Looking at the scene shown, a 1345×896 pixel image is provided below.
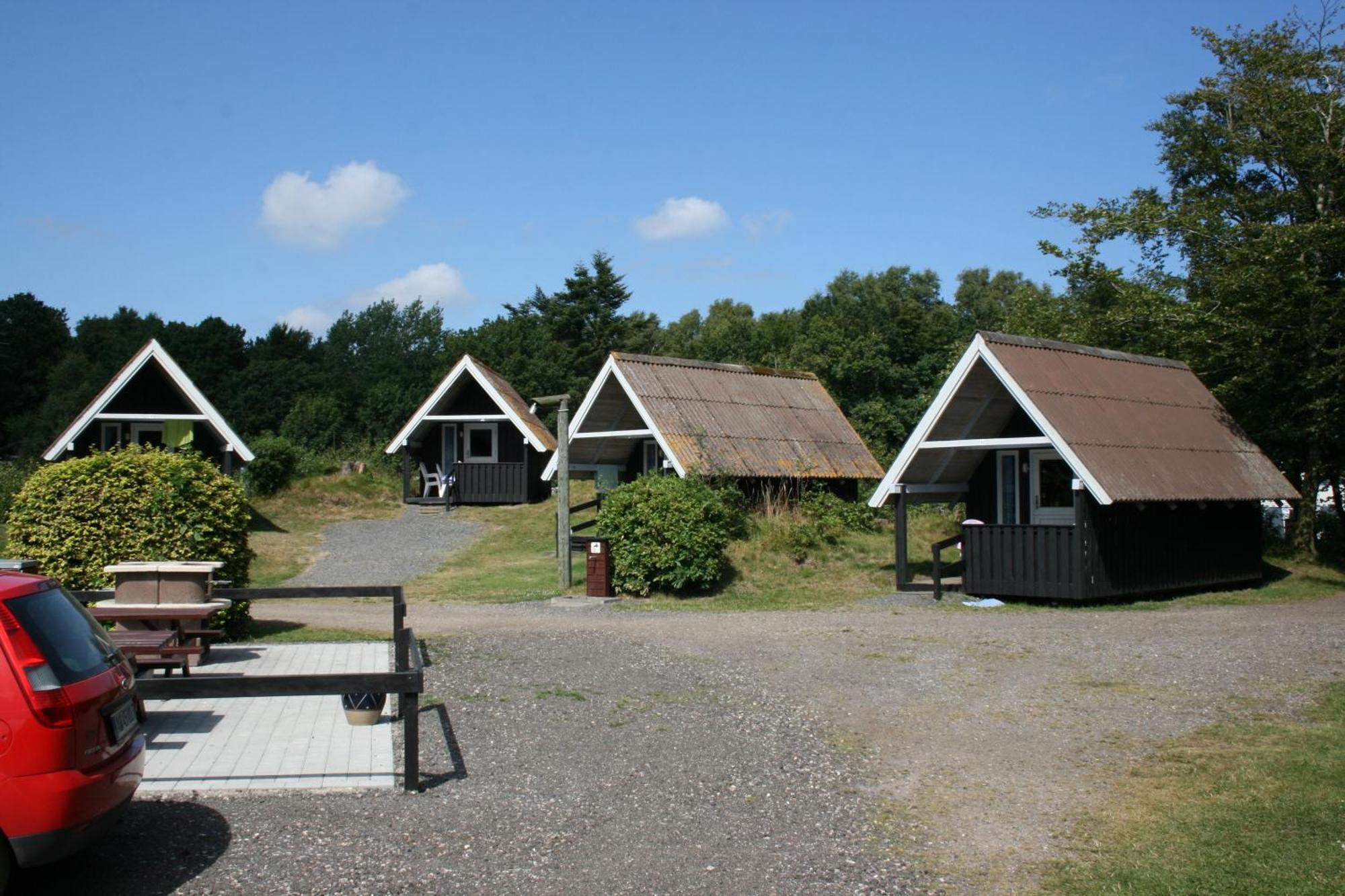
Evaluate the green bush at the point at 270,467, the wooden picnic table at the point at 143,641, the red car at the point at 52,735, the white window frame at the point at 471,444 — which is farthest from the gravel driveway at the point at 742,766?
the green bush at the point at 270,467

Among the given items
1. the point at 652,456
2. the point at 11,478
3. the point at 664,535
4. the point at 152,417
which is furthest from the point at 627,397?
the point at 11,478

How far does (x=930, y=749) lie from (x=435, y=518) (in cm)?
2463

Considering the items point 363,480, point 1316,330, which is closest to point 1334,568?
point 1316,330

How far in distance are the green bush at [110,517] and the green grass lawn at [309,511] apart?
11.0 metres

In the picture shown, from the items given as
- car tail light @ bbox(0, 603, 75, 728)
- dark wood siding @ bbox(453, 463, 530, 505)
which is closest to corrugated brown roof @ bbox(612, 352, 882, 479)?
dark wood siding @ bbox(453, 463, 530, 505)

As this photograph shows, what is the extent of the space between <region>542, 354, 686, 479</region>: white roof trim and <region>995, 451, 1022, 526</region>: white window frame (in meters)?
5.81

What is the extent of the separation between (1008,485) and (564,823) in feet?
50.0

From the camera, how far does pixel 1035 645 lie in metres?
13.4

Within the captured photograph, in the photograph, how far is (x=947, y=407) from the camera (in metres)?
18.6

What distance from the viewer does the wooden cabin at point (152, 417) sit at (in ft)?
93.9

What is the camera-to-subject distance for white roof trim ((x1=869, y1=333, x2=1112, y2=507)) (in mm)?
16844

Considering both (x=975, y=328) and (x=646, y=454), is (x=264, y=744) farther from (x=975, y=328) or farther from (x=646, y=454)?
(x=975, y=328)

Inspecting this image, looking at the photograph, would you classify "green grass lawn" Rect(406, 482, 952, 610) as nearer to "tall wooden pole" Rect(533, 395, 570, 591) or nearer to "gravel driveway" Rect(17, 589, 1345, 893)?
Answer: "tall wooden pole" Rect(533, 395, 570, 591)

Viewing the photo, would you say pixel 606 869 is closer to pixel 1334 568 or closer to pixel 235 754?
pixel 235 754
